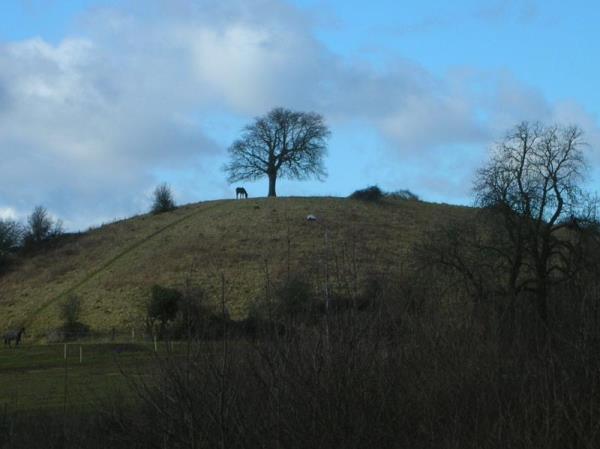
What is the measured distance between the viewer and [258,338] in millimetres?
10148

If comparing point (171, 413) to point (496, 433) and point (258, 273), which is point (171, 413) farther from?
point (258, 273)

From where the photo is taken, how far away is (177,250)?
8231 centimetres

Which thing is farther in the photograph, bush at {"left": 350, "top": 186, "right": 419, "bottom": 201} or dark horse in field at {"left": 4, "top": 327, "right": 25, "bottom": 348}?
bush at {"left": 350, "top": 186, "right": 419, "bottom": 201}

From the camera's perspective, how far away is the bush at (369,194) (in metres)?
110

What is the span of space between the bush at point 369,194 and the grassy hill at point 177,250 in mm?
2134

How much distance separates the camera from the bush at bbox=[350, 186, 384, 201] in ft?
360

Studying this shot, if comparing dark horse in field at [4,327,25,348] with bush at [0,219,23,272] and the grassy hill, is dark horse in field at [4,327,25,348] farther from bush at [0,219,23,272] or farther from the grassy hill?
bush at [0,219,23,272]

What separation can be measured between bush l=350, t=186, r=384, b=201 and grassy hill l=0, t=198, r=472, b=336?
213 cm

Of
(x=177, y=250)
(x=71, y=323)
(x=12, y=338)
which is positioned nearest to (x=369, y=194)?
(x=177, y=250)

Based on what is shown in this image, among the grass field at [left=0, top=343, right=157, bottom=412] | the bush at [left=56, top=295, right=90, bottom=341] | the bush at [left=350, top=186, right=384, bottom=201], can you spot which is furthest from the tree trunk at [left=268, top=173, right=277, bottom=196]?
the grass field at [left=0, top=343, right=157, bottom=412]

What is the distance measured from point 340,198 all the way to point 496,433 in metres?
103

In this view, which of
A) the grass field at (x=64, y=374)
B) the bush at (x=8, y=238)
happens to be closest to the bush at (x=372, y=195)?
the bush at (x=8, y=238)

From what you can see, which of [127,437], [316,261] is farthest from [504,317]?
[127,437]

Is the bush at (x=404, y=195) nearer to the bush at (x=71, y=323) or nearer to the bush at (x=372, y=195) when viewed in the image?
the bush at (x=372, y=195)
